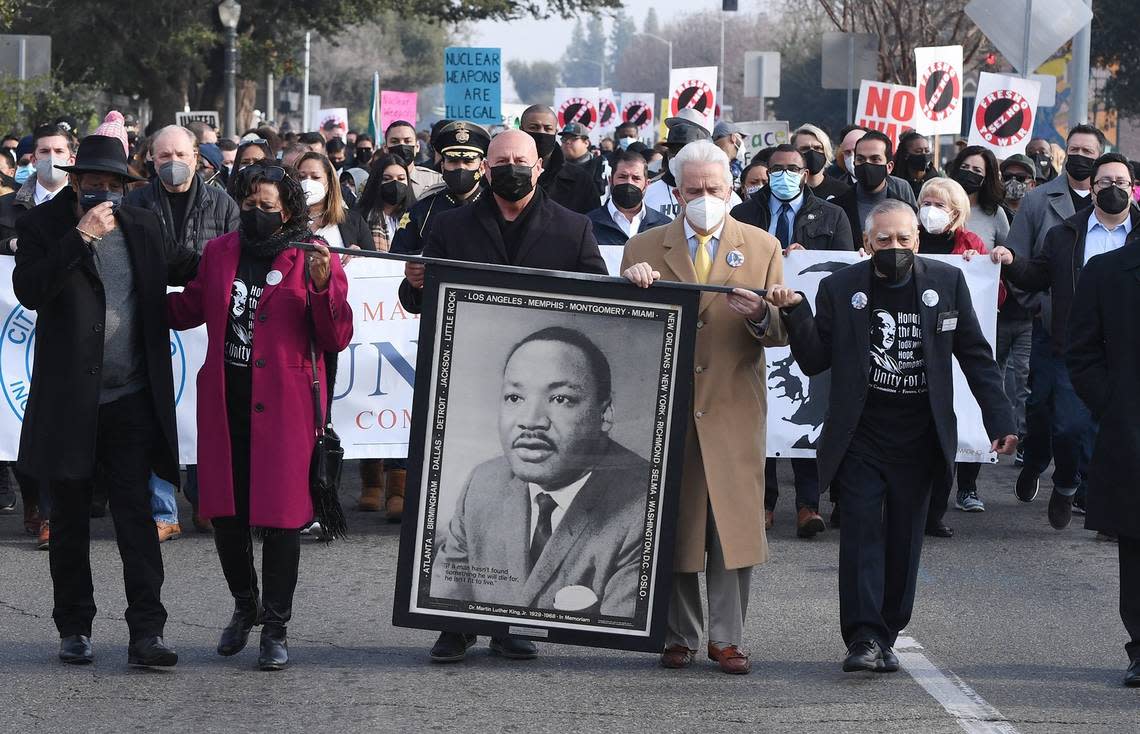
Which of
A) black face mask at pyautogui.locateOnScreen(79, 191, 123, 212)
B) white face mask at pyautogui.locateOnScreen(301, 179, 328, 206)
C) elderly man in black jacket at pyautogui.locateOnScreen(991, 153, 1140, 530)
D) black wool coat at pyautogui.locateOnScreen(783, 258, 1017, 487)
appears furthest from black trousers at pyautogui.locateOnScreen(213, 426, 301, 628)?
elderly man in black jacket at pyautogui.locateOnScreen(991, 153, 1140, 530)

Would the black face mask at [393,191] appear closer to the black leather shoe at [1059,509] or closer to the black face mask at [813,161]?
the black face mask at [813,161]

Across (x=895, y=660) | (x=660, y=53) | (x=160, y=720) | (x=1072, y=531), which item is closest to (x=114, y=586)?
(x=160, y=720)

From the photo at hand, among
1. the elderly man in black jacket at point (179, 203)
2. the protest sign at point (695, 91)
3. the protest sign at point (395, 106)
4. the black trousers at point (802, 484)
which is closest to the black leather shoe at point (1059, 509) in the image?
the black trousers at point (802, 484)

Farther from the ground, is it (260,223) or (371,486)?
(260,223)

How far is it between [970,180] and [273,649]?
664 centimetres

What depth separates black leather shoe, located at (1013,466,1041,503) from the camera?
1109 cm

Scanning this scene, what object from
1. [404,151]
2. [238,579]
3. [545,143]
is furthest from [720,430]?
[404,151]

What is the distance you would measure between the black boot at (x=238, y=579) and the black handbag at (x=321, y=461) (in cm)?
31

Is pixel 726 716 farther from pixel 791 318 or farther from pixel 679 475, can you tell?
pixel 791 318

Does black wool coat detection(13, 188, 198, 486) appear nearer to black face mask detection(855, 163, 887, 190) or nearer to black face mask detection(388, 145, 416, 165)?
black face mask detection(855, 163, 887, 190)

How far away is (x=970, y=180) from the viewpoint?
39.4 feet

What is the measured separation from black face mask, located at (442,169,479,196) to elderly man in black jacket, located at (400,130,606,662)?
2.49 meters

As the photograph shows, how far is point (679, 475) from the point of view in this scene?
22.6 ft

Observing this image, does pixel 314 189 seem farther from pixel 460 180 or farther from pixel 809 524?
pixel 809 524
